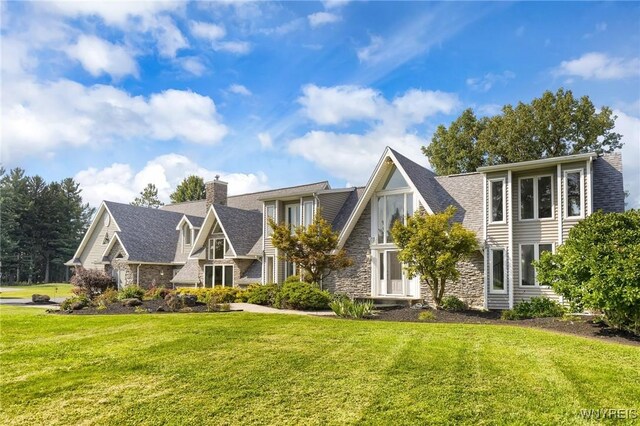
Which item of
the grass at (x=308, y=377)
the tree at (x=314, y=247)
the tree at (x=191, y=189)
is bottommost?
the grass at (x=308, y=377)

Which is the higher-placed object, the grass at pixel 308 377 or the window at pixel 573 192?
the window at pixel 573 192

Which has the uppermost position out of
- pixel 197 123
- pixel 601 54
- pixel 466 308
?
pixel 601 54

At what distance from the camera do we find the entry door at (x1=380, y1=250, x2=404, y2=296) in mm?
20688

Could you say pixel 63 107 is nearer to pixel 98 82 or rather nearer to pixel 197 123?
pixel 98 82

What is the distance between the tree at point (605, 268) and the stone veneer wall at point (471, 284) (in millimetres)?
5721

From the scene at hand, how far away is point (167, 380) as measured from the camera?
7055mm

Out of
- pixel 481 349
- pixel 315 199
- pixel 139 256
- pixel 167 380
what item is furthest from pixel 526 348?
pixel 139 256

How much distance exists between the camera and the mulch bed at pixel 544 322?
11.3m

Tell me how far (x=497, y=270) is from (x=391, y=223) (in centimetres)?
509

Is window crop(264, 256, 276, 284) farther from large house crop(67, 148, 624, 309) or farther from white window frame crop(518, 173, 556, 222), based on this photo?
white window frame crop(518, 173, 556, 222)

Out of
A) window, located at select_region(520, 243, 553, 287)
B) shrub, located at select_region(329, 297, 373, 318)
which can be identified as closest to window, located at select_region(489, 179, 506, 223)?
window, located at select_region(520, 243, 553, 287)

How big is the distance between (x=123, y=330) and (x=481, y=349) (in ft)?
28.2

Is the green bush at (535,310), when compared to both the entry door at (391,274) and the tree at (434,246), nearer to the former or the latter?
the tree at (434,246)

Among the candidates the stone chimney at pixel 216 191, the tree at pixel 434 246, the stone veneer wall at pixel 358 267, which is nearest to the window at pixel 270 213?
the stone veneer wall at pixel 358 267
